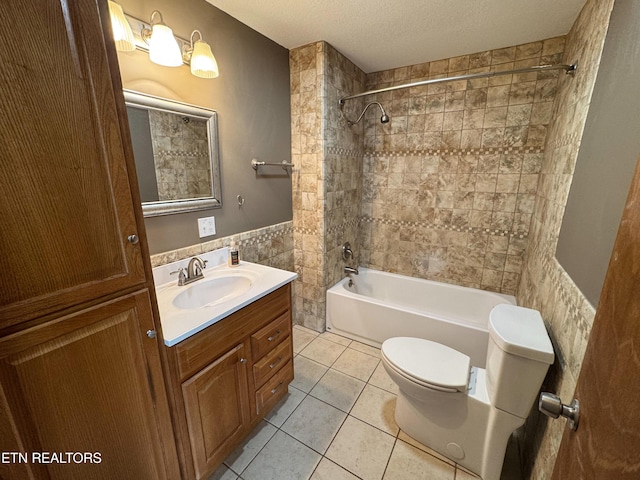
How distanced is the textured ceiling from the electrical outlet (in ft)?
4.06

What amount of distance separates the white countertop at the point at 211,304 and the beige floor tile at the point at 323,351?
975 millimetres

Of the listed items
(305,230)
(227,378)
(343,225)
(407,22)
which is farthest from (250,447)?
(407,22)

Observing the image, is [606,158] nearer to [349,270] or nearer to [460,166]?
[460,166]

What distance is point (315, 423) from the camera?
156 centimetres

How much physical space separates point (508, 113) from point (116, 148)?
2563mm

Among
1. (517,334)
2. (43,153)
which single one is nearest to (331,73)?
(43,153)

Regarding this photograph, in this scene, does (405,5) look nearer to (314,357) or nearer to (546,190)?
(546,190)

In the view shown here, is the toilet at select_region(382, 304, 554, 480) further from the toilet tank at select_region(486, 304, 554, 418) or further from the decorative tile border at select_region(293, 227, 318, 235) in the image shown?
the decorative tile border at select_region(293, 227, 318, 235)

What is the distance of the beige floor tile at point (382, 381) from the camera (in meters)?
1.82

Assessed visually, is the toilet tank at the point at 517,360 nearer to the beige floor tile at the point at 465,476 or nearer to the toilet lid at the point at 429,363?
the toilet lid at the point at 429,363

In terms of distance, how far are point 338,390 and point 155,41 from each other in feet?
7.23

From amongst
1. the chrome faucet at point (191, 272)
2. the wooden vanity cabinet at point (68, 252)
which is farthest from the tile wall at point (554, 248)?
the chrome faucet at point (191, 272)

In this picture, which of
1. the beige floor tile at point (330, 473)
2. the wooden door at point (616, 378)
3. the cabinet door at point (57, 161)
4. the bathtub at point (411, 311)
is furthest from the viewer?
the bathtub at point (411, 311)

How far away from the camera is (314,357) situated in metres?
2.15
